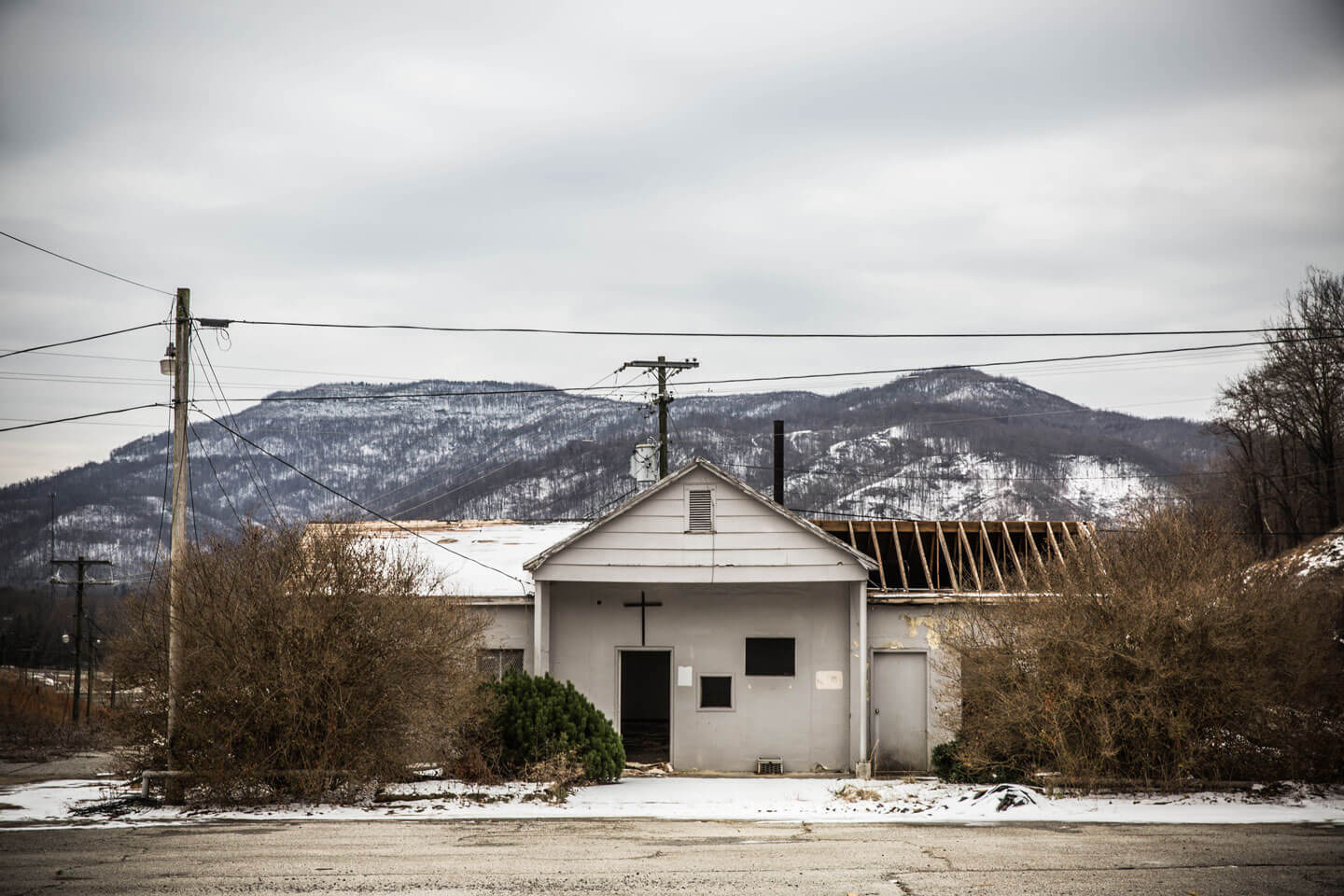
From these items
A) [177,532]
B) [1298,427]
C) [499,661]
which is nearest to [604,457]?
[1298,427]

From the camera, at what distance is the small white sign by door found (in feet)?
65.9

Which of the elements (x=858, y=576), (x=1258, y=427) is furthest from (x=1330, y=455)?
(x=858, y=576)

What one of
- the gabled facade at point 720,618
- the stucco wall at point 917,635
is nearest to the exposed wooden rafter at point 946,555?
the stucco wall at point 917,635

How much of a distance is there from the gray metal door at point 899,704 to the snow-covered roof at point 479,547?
250 inches

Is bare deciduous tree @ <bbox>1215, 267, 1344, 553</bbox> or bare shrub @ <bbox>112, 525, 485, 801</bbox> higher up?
bare deciduous tree @ <bbox>1215, 267, 1344, 553</bbox>

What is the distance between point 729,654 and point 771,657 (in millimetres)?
793

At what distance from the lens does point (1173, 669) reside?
47.9ft

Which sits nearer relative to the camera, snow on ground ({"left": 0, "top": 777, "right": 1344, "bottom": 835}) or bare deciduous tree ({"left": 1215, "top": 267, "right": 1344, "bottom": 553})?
snow on ground ({"left": 0, "top": 777, "right": 1344, "bottom": 835})

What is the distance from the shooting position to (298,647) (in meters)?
14.5

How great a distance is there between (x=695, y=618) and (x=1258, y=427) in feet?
116

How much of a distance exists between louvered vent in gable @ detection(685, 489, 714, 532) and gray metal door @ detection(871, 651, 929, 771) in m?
4.09

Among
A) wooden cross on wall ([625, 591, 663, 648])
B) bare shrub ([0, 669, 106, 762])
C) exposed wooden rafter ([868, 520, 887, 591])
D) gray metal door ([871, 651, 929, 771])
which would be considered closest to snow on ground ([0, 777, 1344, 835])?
bare shrub ([0, 669, 106, 762])

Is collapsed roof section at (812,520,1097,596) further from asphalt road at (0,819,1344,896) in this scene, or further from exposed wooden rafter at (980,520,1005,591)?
asphalt road at (0,819,1344,896)

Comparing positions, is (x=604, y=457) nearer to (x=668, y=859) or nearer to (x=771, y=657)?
(x=771, y=657)
